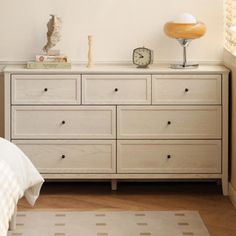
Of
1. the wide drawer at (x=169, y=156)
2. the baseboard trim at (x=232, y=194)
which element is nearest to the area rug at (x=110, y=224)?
the baseboard trim at (x=232, y=194)

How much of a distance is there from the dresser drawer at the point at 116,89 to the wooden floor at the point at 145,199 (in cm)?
59

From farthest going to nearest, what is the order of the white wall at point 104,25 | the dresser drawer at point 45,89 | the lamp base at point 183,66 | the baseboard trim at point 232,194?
the white wall at point 104,25
the lamp base at point 183,66
the dresser drawer at point 45,89
the baseboard trim at point 232,194

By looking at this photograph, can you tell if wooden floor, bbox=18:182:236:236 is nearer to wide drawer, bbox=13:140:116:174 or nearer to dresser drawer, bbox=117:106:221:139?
wide drawer, bbox=13:140:116:174

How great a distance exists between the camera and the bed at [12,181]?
2.81 meters

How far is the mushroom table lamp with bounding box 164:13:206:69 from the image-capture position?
15.2 feet

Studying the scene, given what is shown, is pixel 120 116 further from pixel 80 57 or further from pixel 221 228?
pixel 221 228

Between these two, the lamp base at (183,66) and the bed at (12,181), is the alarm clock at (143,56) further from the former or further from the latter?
the bed at (12,181)

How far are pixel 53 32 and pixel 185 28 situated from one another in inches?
32.6

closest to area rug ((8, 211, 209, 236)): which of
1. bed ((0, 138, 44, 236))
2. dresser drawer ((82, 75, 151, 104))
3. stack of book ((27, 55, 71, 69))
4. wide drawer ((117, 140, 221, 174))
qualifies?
bed ((0, 138, 44, 236))

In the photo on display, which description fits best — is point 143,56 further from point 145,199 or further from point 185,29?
point 145,199

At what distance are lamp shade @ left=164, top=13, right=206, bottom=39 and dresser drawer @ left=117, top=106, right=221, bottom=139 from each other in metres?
0.45

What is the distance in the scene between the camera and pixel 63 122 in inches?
181

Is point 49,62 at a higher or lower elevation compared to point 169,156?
higher

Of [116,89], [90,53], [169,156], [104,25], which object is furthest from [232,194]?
[104,25]
